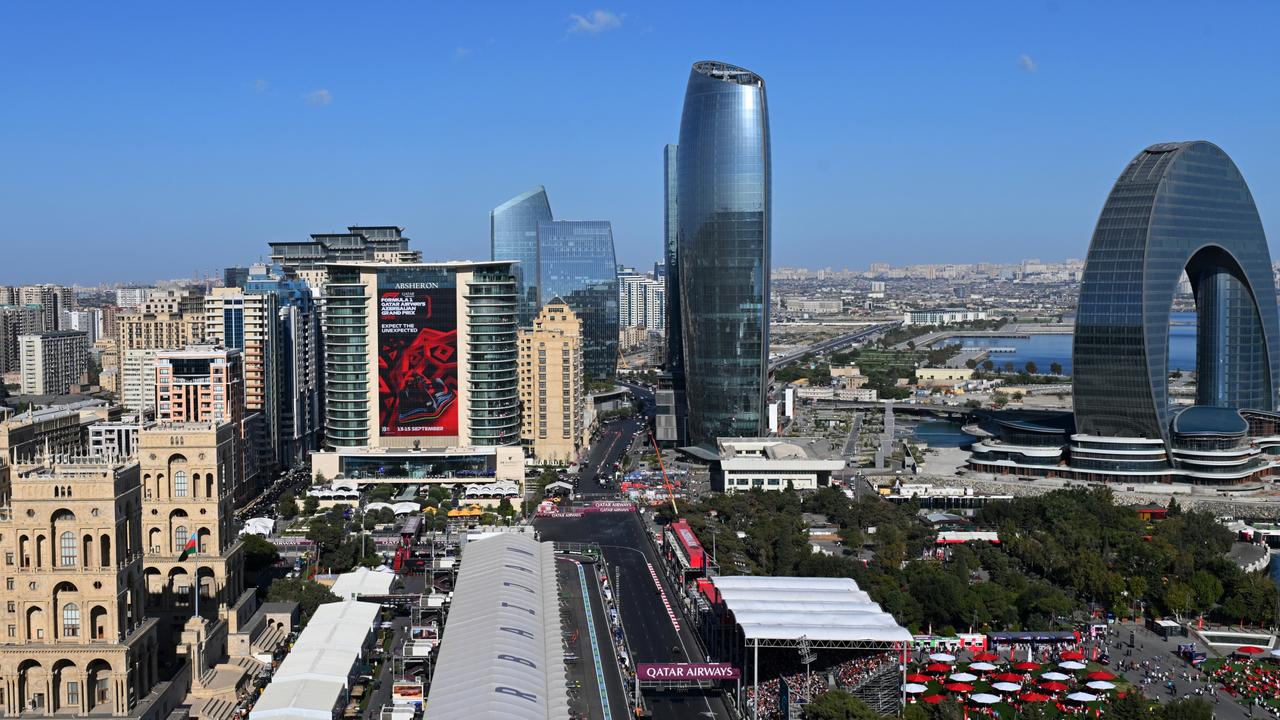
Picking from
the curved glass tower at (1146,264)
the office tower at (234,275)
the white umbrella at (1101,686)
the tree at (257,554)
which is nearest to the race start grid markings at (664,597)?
the white umbrella at (1101,686)

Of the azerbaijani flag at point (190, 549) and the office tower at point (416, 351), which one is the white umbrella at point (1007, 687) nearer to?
the azerbaijani flag at point (190, 549)

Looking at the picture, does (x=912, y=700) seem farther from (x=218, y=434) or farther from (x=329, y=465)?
(x=329, y=465)

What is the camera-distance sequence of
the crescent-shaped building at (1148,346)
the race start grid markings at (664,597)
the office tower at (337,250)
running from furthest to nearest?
the office tower at (337,250) → the crescent-shaped building at (1148,346) → the race start grid markings at (664,597)

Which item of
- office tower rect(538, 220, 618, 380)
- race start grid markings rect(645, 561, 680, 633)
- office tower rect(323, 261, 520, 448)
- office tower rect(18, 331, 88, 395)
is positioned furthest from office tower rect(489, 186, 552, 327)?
race start grid markings rect(645, 561, 680, 633)

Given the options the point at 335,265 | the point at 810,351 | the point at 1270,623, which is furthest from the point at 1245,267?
the point at 810,351

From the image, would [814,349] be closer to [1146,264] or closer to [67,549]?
[1146,264]

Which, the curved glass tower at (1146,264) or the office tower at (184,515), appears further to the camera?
the curved glass tower at (1146,264)
